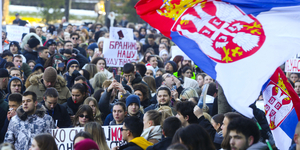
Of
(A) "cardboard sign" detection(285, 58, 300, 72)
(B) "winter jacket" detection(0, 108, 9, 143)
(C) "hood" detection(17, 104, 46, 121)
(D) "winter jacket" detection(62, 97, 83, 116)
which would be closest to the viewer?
(C) "hood" detection(17, 104, 46, 121)

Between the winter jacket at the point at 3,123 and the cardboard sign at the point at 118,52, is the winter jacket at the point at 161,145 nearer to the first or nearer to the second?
the winter jacket at the point at 3,123

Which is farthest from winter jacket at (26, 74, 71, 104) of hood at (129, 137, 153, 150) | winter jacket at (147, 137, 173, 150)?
winter jacket at (147, 137, 173, 150)

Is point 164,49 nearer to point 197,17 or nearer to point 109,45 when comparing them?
point 109,45

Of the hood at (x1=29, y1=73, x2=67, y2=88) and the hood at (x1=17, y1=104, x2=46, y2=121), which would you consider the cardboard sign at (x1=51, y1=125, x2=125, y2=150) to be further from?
the hood at (x1=29, y1=73, x2=67, y2=88)

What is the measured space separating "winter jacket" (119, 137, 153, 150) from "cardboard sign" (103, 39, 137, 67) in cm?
515

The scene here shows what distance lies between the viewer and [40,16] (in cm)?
3098

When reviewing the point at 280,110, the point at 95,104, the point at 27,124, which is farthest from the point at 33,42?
the point at 280,110

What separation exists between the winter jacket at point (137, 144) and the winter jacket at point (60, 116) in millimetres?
2220

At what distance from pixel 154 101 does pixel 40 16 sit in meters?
24.7

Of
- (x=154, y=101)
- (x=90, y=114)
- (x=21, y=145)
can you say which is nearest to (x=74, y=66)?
(x=154, y=101)

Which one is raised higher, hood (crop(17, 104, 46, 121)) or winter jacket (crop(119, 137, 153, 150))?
hood (crop(17, 104, 46, 121))

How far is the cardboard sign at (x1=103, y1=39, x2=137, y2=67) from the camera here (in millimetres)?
10250

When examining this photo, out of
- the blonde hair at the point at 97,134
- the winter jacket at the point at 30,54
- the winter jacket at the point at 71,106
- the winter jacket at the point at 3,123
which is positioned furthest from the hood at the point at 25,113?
the winter jacket at the point at 30,54

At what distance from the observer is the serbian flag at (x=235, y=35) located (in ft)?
16.7
